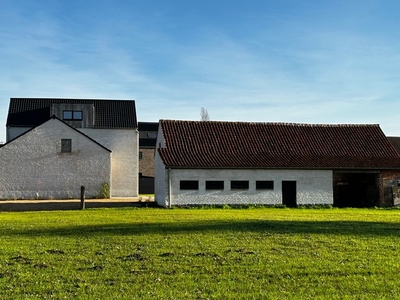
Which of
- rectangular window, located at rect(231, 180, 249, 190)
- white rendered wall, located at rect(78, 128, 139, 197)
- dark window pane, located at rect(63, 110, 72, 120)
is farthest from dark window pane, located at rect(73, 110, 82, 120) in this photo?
rectangular window, located at rect(231, 180, 249, 190)

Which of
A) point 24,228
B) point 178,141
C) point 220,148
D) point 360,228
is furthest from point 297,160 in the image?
point 24,228

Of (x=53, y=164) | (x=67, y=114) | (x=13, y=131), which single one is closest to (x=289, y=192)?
(x=53, y=164)

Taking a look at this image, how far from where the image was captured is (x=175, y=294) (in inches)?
277

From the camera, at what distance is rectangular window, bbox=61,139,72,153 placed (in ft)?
126

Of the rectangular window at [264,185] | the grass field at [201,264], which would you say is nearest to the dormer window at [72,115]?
the rectangular window at [264,185]

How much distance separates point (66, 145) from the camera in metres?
38.6

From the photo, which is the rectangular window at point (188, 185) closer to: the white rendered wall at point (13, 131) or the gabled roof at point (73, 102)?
the gabled roof at point (73, 102)

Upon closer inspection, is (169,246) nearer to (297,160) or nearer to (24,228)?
(24,228)

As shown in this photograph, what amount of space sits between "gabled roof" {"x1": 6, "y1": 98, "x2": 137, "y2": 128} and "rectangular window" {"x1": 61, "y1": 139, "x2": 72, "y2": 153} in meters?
5.83

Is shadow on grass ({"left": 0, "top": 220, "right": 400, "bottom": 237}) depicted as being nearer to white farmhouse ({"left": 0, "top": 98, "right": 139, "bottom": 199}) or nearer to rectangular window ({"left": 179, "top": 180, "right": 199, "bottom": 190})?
rectangular window ({"left": 179, "top": 180, "right": 199, "bottom": 190})

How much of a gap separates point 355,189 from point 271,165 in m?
6.98

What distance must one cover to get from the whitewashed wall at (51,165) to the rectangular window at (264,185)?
13663 mm

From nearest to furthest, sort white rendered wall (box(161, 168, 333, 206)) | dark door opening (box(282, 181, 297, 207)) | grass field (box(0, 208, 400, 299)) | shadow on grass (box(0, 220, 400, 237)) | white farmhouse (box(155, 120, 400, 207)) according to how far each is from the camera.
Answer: grass field (box(0, 208, 400, 299)) → shadow on grass (box(0, 220, 400, 237)) → white rendered wall (box(161, 168, 333, 206)) → white farmhouse (box(155, 120, 400, 207)) → dark door opening (box(282, 181, 297, 207))

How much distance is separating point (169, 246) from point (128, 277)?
3285 millimetres
